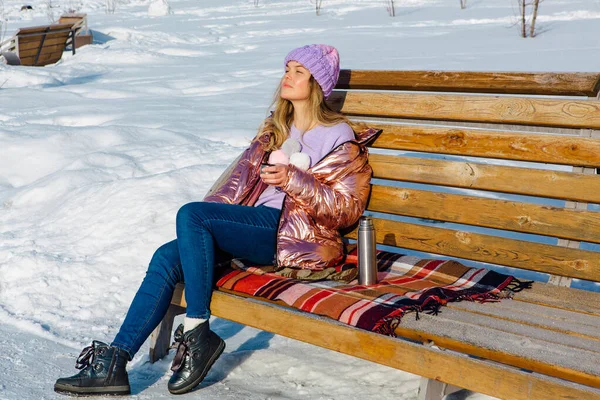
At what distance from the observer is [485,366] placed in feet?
7.97

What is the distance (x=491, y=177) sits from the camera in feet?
11.3

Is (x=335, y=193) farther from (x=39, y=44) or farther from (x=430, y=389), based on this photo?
(x=39, y=44)

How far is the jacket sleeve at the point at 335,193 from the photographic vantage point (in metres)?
A: 3.28

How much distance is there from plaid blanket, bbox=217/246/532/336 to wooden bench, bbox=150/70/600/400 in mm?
49

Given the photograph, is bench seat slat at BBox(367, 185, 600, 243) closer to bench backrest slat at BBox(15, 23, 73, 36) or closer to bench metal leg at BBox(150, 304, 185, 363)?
bench metal leg at BBox(150, 304, 185, 363)

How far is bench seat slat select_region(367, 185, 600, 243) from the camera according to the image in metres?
3.22

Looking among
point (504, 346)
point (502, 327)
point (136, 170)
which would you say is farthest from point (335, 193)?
point (136, 170)

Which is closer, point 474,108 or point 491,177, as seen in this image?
point 491,177

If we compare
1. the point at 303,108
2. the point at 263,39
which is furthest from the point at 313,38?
the point at 303,108

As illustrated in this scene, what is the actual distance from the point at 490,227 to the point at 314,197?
2.57ft

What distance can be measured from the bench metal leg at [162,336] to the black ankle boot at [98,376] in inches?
17.6

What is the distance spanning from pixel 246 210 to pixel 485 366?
1.34 m

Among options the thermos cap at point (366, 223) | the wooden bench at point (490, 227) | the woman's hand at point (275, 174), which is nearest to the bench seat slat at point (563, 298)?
the wooden bench at point (490, 227)

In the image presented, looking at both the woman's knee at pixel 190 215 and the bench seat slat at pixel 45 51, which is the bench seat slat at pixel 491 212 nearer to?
the woman's knee at pixel 190 215
